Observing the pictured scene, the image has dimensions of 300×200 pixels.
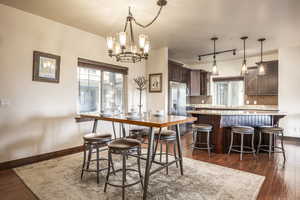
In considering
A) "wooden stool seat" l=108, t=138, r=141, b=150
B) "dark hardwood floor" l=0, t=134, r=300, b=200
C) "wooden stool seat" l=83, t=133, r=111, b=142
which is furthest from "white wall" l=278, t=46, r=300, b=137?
"wooden stool seat" l=83, t=133, r=111, b=142

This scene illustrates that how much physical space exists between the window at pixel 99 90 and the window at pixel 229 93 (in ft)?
14.5

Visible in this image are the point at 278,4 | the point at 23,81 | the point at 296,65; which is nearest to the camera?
the point at 278,4

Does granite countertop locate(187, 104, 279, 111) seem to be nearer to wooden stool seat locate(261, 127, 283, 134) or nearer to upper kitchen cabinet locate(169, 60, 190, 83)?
upper kitchen cabinet locate(169, 60, 190, 83)

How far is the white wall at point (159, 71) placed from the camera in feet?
17.3

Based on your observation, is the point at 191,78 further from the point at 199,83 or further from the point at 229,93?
the point at 229,93

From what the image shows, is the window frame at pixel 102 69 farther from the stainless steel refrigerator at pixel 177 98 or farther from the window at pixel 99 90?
the stainless steel refrigerator at pixel 177 98

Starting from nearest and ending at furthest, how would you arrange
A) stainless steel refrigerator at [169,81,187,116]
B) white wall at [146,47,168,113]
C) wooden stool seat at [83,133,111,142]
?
wooden stool seat at [83,133,111,142] → white wall at [146,47,168,113] → stainless steel refrigerator at [169,81,187,116]

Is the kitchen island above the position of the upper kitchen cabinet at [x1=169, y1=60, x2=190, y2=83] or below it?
below

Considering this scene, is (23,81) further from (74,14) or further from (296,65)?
(296,65)

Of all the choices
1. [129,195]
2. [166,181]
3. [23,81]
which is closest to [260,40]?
[166,181]

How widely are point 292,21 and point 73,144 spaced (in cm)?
537

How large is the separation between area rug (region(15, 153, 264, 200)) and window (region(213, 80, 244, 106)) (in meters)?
4.66

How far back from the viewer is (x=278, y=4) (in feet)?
9.47

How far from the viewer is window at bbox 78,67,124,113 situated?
4172 mm
